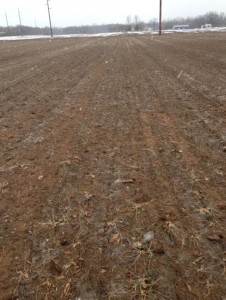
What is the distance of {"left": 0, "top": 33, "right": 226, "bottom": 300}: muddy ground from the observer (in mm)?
3123

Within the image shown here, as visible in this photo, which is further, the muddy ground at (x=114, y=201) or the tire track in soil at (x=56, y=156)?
the tire track in soil at (x=56, y=156)

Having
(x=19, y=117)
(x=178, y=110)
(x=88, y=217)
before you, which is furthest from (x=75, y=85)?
(x=88, y=217)

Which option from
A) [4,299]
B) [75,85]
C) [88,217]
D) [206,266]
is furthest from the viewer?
[75,85]

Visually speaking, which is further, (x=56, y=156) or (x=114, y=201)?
(x=56, y=156)

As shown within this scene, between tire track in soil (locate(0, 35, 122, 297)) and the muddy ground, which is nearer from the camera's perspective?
the muddy ground

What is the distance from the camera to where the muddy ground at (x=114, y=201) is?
3123 mm

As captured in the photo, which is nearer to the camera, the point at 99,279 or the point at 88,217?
the point at 99,279

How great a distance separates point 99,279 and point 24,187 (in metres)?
2.31

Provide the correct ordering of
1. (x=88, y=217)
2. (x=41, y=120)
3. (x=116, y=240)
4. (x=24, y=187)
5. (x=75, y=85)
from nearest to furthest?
(x=116, y=240)
(x=88, y=217)
(x=24, y=187)
(x=41, y=120)
(x=75, y=85)

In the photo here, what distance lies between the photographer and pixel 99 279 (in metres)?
3.13

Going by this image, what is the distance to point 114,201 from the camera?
442 centimetres

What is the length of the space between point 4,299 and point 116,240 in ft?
4.33

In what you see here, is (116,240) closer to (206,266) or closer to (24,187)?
(206,266)

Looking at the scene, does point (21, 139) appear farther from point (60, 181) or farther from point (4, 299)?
point (4, 299)
